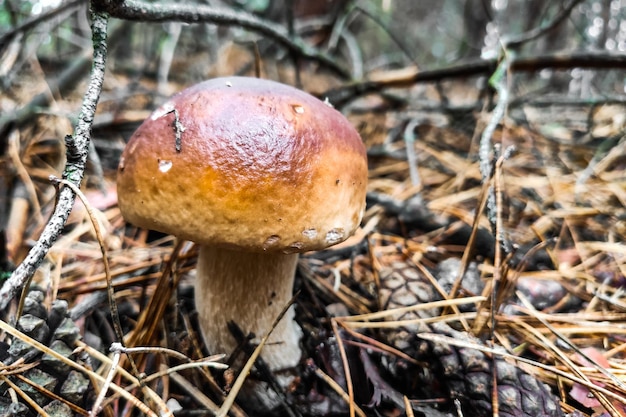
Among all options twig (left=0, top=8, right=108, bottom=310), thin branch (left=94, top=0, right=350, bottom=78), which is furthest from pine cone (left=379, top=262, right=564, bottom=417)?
thin branch (left=94, top=0, right=350, bottom=78)

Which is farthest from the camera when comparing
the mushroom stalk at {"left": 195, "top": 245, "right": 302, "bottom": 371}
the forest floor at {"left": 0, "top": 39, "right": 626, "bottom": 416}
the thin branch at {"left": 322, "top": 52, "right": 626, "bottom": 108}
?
the thin branch at {"left": 322, "top": 52, "right": 626, "bottom": 108}

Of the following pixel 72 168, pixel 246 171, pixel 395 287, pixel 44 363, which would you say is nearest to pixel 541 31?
pixel 395 287

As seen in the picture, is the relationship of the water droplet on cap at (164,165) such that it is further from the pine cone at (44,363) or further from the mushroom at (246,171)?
the pine cone at (44,363)

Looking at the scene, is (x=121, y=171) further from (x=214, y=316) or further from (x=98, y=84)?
(x=214, y=316)

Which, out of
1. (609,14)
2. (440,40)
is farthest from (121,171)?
(440,40)

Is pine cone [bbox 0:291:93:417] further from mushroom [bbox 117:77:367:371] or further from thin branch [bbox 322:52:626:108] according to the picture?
thin branch [bbox 322:52:626:108]

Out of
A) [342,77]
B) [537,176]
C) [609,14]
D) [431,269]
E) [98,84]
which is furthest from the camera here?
[609,14]

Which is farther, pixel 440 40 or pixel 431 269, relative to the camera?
→ pixel 440 40
